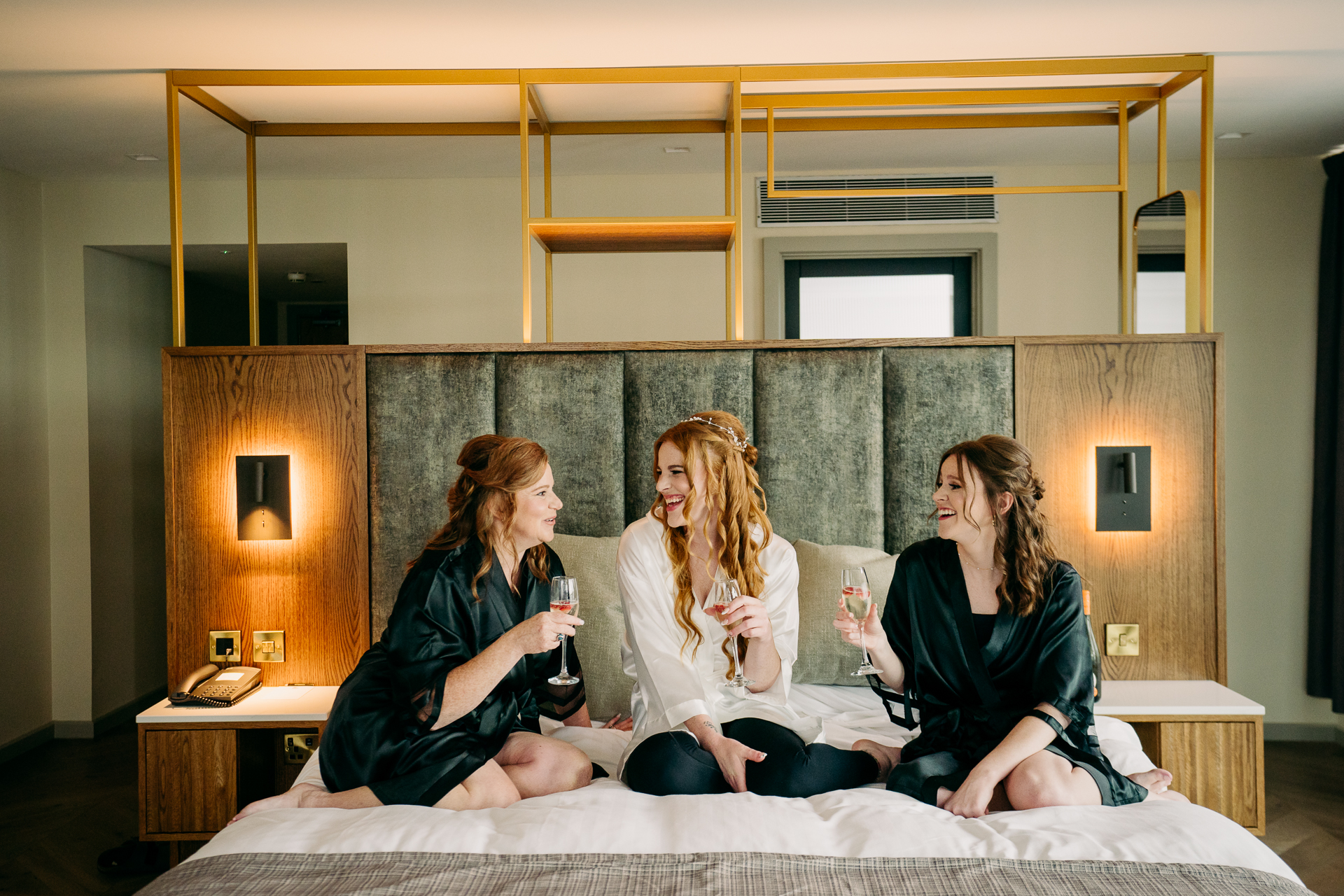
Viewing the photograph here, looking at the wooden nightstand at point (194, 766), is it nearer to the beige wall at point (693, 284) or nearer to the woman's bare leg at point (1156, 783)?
the beige wall at point (693, 284)

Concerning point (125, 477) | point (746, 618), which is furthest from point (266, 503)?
point (125, 477)

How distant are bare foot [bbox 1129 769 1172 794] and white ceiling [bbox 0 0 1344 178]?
6.92ft

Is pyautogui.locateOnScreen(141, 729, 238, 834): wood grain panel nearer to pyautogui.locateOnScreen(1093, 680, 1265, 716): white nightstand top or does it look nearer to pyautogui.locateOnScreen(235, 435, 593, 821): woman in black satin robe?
pyautogui.locateOnScreen(235, 435, 593, 821): woman in black satin robe

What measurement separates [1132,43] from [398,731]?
300 centimetres

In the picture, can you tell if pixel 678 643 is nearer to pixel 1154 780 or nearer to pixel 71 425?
pixel 1154 780

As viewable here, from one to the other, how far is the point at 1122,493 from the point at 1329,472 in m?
1.78

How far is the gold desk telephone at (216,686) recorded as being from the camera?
276 cm

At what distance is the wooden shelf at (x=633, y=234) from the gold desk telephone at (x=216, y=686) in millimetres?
1801

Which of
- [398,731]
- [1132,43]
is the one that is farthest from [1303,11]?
[398,731]

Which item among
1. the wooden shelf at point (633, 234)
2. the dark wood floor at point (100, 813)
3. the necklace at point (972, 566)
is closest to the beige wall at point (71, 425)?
the dark wood floor at point (100, 813)

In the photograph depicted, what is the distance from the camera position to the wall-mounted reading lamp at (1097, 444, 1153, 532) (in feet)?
9.50

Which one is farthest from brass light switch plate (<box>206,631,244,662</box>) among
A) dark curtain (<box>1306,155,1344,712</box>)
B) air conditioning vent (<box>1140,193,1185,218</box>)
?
dark curtain (<box>1306,155,1344,712</box>)

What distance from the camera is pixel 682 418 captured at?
9.69ft

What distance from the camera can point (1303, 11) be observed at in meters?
2.54
